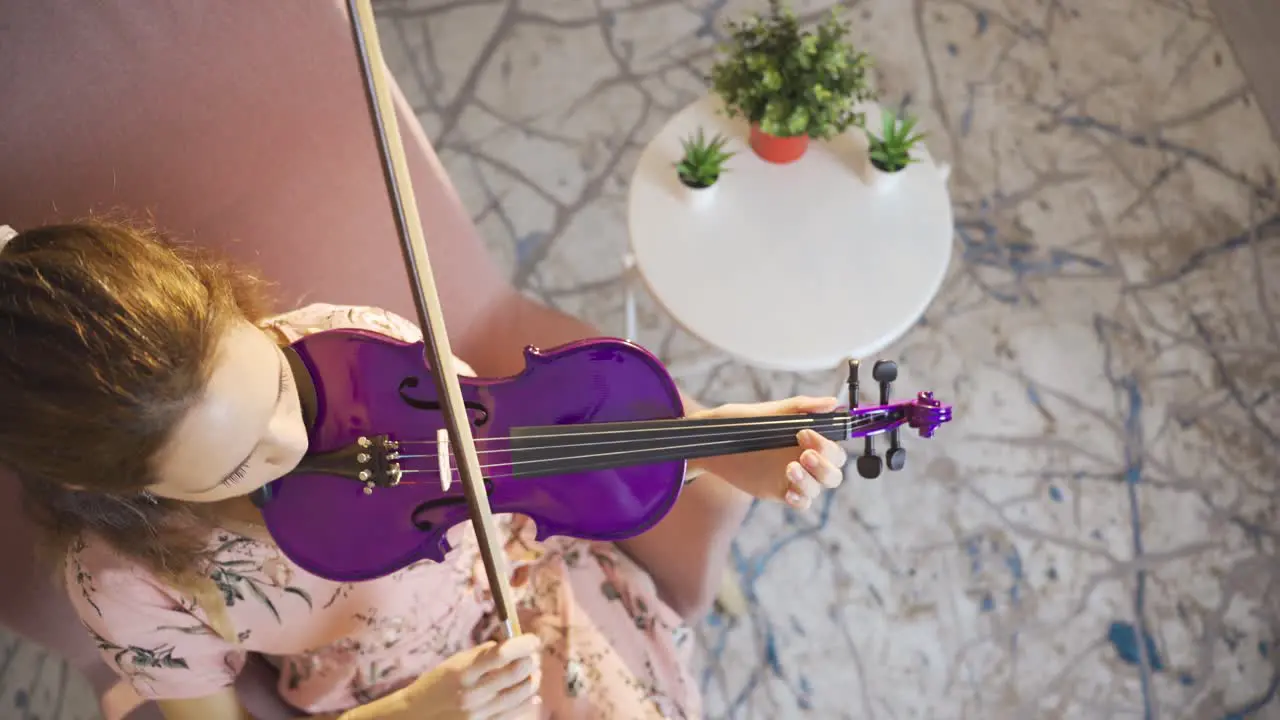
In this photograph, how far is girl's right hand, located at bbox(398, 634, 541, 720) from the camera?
2.54ft

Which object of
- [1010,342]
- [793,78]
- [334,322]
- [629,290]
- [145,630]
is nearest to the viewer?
[145,630]

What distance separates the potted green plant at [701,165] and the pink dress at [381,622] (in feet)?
1.72

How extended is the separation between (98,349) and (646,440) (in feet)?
1.47

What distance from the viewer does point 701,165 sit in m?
1.33

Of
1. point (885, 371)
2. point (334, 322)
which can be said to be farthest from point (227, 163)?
point (885, 371)

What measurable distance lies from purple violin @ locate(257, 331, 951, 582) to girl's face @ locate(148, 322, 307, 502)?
96 millimetres

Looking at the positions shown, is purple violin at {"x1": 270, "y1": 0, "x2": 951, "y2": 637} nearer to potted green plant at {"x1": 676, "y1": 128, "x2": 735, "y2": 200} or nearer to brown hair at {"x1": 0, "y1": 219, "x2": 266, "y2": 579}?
brown hair at {"x1": 0, "y1": 219, "x2": 266, "y2": 579}

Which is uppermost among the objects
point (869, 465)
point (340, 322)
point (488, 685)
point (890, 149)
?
point (890, 149)

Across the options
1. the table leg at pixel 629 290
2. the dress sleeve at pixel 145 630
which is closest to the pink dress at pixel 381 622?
the dress sleeve at pixel 145 630

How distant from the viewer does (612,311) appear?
1.73 metres

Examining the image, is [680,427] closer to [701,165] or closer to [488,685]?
[488,685]

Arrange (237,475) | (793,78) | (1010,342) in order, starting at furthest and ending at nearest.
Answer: (1010,342)
(793,78)
(237,475)

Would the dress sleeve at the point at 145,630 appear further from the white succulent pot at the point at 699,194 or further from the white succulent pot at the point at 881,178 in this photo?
the white succulent pot at the point at 881,178

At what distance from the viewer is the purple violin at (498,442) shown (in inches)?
33.6
